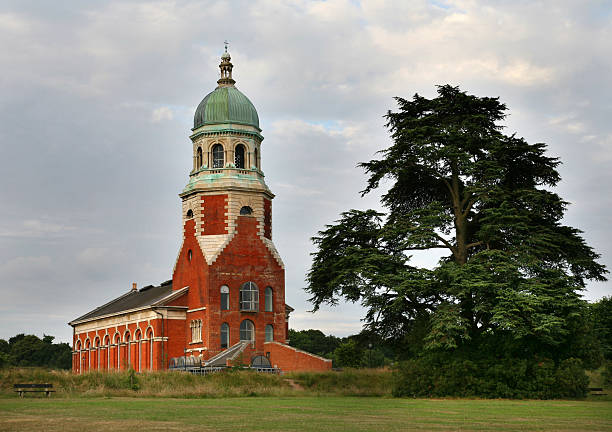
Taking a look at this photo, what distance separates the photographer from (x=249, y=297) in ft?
204

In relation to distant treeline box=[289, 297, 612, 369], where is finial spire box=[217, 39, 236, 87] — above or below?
above

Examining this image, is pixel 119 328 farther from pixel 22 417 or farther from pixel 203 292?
pixel 22 417

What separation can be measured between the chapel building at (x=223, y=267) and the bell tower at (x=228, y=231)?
8cm

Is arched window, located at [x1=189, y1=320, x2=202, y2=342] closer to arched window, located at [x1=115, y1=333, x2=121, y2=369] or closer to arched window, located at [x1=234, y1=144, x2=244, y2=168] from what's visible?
arched window, located at [x1=115, y1=333, x2=121, y2=369]

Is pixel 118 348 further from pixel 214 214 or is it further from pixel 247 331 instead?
pixel 214 214

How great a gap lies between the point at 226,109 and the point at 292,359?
20940 millimetres

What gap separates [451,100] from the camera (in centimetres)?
4444

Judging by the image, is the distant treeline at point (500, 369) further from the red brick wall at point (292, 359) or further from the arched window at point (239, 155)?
the arched window at point (239, 155)

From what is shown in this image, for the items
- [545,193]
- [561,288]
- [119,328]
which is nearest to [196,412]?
[561,288]

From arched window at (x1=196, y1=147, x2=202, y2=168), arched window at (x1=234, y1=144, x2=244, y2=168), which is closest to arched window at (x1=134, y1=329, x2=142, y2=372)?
arched window at (x1=196, y1=147, x2=202, y2=168)

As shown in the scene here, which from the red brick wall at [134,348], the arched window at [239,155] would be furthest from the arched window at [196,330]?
the arched window at [239,155]

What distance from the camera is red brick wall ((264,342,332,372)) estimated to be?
186 ft

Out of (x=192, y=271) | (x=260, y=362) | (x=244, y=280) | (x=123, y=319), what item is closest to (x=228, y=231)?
(x=244, y=280)

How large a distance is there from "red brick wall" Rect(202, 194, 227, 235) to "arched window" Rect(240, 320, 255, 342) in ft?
23.7
